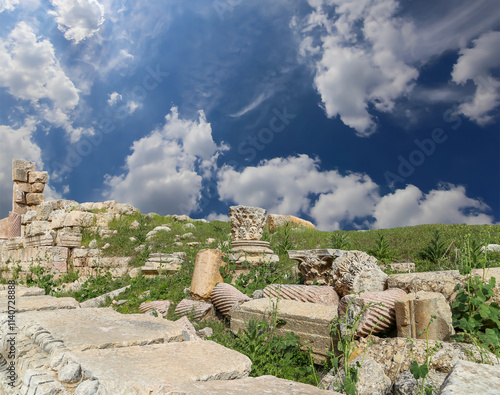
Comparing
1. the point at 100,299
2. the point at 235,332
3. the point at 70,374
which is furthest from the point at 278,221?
the point at 70,374

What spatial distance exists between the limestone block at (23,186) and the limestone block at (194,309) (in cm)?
1472

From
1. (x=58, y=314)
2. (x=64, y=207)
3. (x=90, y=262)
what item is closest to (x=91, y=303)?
(x=90, y=262)

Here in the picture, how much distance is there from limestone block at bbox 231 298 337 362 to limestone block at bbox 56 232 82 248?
8610 millimetres

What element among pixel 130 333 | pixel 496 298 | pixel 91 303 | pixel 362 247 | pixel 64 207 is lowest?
pixel 91 303

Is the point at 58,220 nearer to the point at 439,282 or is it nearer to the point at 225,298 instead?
the point at 225,298

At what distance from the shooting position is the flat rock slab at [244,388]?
1629 millimetres

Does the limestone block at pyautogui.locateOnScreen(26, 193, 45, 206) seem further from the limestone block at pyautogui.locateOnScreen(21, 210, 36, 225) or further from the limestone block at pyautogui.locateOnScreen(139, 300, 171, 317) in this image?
the limestone block at pyautogui.locateOnScreen(139, 300, 171, 317)

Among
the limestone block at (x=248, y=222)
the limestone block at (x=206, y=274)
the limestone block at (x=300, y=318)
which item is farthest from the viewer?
the limestone block at (x=248, y=222)

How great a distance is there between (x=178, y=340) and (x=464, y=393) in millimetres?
1910

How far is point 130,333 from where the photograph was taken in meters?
2.49

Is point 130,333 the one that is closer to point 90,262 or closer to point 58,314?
point 58,314

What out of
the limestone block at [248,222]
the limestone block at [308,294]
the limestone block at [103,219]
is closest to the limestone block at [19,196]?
the limestone block at [103,219]

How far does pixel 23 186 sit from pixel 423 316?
19.2 metres

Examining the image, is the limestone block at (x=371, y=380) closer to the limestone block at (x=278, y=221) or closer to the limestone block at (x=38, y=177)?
the limestone block at (x=278, y=221)
